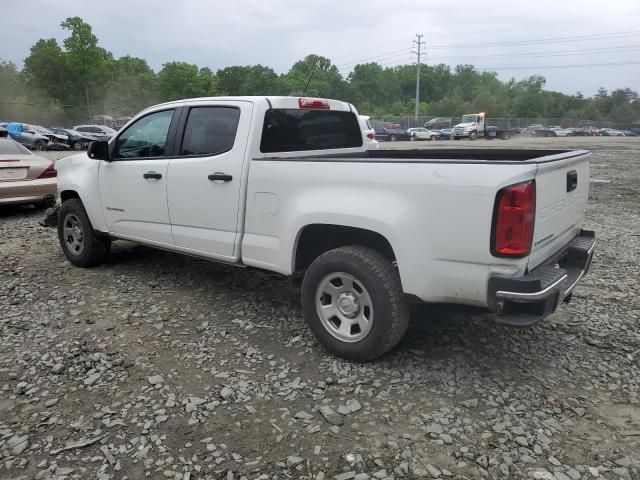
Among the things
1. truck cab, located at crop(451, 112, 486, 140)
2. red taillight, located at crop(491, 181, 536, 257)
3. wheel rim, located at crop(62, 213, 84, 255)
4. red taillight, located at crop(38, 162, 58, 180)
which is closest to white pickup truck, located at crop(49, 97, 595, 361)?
red taillight, located at crop(491, 181, 536, 257)

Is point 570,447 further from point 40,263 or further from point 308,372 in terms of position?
point 40,263

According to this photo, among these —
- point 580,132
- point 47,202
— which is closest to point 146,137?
point 47,202

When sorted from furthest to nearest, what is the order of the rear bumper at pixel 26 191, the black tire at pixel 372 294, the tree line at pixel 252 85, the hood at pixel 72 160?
the tree line at pixel 252 85
the rear bumper at pixel 26 191
the hood at pixel 72 160
the black tire at pixel 372 294

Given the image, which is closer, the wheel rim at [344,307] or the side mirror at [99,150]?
the wheel rim at [344,307]

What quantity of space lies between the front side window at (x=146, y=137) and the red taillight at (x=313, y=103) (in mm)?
1225

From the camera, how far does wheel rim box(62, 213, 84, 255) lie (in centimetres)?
586

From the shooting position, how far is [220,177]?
4.20m

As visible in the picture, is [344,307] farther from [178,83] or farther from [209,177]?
[178,83]

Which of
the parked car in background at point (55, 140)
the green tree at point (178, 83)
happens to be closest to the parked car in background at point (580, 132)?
the green tree at point (178, 83)

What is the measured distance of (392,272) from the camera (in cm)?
341

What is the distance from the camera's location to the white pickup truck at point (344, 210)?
2.99 metres

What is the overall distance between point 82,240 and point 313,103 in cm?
302

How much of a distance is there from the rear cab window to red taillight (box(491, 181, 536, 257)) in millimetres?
2024

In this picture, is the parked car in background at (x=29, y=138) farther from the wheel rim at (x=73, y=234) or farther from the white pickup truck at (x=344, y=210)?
the white pickup truck at (x=344, y=210)
